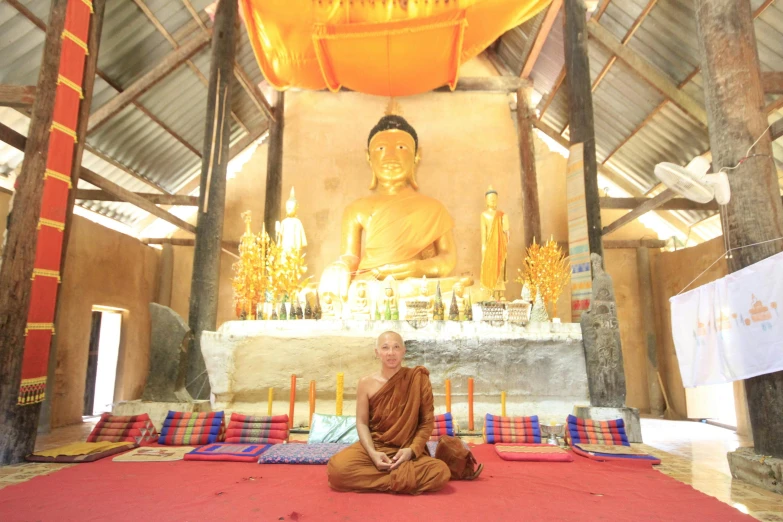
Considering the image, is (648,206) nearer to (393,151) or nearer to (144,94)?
(393,151)

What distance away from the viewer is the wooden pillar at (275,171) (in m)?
8.61

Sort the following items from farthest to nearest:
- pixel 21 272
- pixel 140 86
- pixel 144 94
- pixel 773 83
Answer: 1. pixel 144 94
2. pixel 140 86
3. pixel 773 83
4. pixel 21 272

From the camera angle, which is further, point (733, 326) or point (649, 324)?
point (649, 324)

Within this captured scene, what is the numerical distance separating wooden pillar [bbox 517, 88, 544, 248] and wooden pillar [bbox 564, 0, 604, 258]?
2110mm

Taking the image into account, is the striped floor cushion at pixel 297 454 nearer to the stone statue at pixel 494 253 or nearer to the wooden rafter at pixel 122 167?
the stone statue at pixel 494 253

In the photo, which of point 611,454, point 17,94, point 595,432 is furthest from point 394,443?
point 17,94

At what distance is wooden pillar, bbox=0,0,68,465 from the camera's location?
141 inches

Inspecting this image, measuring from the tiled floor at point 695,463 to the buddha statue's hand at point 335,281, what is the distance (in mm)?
2425

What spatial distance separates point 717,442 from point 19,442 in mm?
5843

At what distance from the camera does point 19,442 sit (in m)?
3.61

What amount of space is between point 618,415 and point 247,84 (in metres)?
6.87

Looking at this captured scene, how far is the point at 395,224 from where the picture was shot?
782cm

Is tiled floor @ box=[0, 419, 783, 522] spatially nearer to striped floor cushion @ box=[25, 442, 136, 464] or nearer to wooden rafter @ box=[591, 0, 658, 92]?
striped floor cushion @ box=[25, 442, 136, 464]

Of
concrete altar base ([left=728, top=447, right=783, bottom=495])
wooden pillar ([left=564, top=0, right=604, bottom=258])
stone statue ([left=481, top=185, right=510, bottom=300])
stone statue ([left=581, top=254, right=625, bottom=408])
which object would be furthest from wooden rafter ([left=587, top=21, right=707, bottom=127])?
concrete altar base ([left=728, top=447, right=783, bottom=495])
